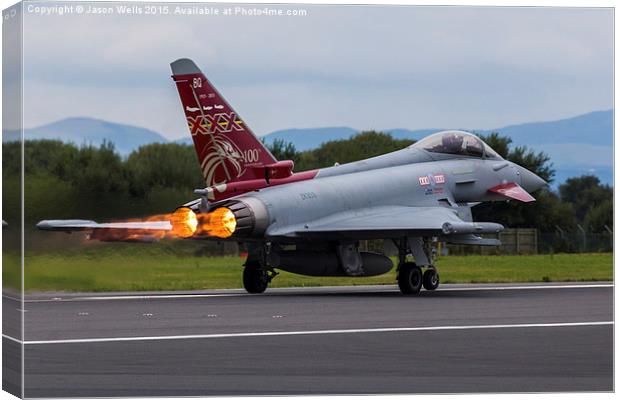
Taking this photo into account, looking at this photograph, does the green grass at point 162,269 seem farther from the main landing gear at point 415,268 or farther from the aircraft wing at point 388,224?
the main landing gear at point 415,268

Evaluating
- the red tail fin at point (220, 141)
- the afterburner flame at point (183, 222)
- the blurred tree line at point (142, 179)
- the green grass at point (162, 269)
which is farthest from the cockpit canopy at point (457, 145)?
the afterburner flame at point (183, 222)

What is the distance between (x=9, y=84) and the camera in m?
21.8

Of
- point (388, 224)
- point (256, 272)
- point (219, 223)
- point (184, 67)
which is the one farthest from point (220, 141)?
point (184, 67)

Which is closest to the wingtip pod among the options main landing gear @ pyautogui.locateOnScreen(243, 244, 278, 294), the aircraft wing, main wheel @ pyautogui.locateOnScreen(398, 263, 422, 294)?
main landing gear @ pyautogui.locateOnScreen(243, 244, 278, 294)

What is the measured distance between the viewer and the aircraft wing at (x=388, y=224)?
3712 centimetres

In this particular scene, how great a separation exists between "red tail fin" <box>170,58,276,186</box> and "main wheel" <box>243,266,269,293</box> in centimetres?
195

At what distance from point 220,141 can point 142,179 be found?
30.9 feet

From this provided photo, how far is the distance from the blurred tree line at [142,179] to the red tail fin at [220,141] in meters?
1.61

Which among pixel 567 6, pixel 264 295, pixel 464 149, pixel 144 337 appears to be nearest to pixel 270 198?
pixel 264 295

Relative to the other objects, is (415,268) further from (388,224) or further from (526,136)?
(526,136)

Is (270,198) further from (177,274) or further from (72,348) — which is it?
(72,348)

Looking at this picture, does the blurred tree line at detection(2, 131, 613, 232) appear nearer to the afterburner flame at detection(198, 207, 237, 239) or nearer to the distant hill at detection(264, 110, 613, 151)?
the distant hill at detection(264, 110, 613, 151)

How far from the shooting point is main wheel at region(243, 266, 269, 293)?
3480cm

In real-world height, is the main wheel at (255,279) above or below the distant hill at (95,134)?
below
